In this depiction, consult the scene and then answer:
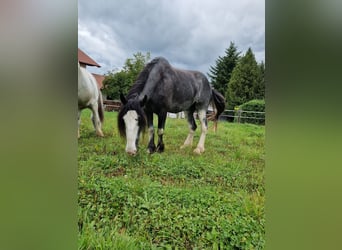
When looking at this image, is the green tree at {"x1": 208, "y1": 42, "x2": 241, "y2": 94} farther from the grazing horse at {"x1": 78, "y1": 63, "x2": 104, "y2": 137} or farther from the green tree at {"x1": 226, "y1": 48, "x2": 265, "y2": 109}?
the grazing horse at {"x1": 78, "y1": 63, "x2": 104, "y2": 137}

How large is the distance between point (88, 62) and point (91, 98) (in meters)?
0.21

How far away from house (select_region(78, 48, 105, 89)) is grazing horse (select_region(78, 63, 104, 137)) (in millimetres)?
23

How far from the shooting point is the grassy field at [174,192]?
134 centimetres

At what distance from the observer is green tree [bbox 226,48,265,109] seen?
1.27 meters

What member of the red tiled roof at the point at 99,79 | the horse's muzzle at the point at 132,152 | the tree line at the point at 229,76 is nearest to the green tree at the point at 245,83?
the tree line at the point at 229,76

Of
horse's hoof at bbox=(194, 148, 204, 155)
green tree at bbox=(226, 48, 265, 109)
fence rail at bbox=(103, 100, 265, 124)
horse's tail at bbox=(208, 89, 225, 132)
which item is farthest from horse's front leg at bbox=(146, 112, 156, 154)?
green tree at bbox=(226, 48, 265, 109)

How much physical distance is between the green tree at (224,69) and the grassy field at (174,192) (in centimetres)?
24

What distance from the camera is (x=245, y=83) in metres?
1.34

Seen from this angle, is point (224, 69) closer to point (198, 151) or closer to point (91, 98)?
point (198, 151)

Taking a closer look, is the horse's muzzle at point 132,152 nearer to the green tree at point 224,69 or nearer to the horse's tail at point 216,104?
the horse's tail at point 216,104

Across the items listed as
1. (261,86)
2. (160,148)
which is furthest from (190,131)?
(261,86)
